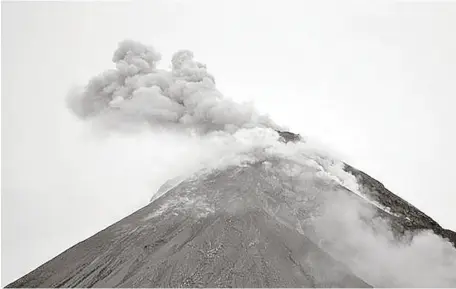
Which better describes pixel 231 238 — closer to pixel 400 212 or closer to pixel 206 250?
pixel 206 250

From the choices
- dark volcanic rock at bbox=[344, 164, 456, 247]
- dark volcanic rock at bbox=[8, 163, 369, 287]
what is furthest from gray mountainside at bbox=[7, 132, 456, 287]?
dark volcanic rock at bbox=[344, 164, 456, 247]

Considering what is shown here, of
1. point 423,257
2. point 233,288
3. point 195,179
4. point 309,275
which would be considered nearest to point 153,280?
point 233,288

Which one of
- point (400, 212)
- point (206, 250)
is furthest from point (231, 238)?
point (400, 212)

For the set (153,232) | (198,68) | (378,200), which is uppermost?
(198,68)

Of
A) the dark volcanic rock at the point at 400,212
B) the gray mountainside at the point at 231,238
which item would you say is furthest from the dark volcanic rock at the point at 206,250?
the dark volcanic rock at the point at 400,212

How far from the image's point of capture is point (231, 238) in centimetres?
5109

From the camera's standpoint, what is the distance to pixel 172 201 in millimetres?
60844

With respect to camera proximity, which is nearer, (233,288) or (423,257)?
(233,288)

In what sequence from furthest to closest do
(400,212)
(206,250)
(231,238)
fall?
1. (400,212)
2. (231,238)
3. (206,250)

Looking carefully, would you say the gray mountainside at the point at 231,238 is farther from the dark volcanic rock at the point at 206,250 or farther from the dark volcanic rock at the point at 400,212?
the dark volcanic rock at the point at 400,212

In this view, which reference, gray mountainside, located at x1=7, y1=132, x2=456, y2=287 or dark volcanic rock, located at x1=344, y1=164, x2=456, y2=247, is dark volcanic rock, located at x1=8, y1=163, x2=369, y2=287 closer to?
gray mountainside, located at x1=7, y1=132, x2=456, y2=287

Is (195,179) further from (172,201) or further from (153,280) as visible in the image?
(153,280)

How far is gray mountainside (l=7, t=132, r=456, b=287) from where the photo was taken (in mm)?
46094

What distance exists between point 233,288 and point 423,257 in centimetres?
2665
